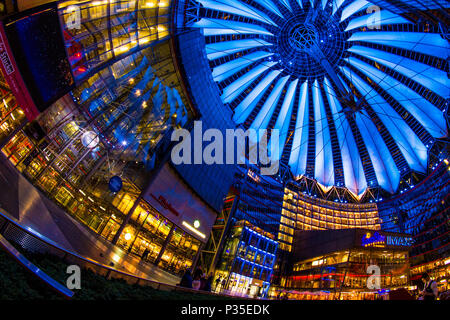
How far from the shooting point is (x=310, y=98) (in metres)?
44.8

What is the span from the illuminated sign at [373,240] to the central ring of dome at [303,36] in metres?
27.8

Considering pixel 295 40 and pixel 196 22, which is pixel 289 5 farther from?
pixel 196 22

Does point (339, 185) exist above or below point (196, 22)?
above

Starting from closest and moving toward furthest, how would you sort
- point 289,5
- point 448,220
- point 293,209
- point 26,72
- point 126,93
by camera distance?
point 26,72, point 126,93, point 289,5, point 448,220, point 293,209

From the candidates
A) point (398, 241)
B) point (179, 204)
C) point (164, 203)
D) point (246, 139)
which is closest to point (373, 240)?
point (398, 241)

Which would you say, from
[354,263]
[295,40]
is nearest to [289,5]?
[295,40]

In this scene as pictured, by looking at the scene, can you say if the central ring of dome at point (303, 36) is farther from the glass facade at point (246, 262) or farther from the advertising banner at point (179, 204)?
the glass facade at point (246, 262)

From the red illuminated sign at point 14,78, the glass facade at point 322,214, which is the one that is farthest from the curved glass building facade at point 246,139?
the glass facade at point 322,214

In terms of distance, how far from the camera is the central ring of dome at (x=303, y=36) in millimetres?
35688

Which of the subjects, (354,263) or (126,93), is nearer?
(126,93)

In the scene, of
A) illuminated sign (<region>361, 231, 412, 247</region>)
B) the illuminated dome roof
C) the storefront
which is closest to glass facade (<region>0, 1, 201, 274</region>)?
the illuminated dome roof

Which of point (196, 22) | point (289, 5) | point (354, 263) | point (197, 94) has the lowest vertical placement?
point (354, 263)

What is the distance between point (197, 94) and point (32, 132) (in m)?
18.8

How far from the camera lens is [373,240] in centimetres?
3341
